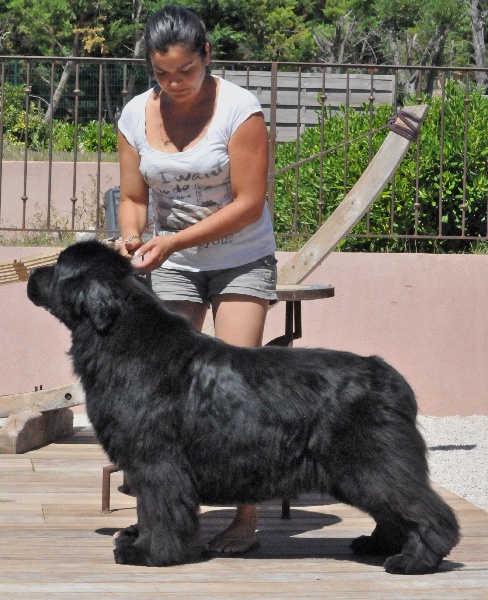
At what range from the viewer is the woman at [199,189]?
3543 millimetres

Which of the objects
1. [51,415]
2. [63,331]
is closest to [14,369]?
[63,331]

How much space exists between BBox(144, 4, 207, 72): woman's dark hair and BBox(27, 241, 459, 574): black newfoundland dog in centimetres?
77

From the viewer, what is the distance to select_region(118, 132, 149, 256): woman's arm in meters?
3.84

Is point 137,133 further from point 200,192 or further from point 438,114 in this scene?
point 438,114

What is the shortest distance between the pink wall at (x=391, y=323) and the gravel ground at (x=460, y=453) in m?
0.24

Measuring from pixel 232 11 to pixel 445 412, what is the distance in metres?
22.9

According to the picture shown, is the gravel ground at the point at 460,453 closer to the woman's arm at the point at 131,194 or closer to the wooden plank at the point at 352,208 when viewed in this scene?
the wooden plank at the point at 352,208

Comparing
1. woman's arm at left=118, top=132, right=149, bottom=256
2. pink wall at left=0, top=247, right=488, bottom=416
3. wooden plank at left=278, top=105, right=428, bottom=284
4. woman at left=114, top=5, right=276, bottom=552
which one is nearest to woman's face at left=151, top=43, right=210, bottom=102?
woman at left=114, top=5, right=276, bottom=552

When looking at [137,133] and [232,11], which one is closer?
[137,133]

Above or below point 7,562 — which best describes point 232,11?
above

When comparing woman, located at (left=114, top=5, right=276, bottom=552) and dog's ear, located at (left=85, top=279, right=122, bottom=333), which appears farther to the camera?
woman, located at (left=114, top=5, right=276, bottom=552)

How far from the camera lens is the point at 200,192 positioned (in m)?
3.71

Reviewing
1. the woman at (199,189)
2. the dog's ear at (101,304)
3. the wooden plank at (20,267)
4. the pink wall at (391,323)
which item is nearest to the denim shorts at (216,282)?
the woman at (199,189)

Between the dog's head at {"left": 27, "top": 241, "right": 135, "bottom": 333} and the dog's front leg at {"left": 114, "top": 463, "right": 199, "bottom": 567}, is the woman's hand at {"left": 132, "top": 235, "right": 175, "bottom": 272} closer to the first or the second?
the dog's head at {"left": 27, "top": 241, "right": 135, "bottom": 333}
